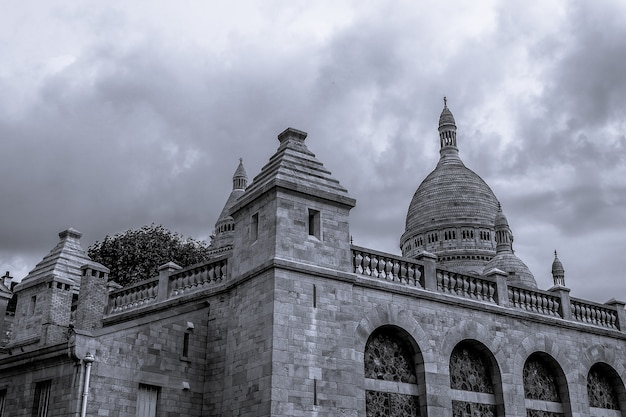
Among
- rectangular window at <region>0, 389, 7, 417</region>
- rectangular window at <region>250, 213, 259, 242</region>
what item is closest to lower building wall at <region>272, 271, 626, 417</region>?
rectangular window at <region>250, 213, 259, 242</region>

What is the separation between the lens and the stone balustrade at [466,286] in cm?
2262

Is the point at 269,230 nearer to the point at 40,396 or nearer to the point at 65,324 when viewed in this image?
the point at 40,396

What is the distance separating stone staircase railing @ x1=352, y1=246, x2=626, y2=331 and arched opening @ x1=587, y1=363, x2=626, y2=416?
5.37 ft

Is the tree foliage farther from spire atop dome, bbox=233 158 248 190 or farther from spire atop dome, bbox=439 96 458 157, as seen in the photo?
spire atop dome, bbox=439 96 458 157

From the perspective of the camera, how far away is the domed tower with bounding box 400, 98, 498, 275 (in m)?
55.8

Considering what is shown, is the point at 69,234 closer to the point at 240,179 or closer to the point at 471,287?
the point at 471,287

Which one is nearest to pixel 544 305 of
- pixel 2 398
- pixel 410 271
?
pixel 410 271

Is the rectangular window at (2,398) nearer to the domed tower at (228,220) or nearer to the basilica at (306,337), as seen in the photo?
the basilica at (306,337)

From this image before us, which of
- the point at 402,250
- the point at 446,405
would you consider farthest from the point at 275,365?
the point at 402,250

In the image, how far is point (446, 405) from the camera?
2091cm

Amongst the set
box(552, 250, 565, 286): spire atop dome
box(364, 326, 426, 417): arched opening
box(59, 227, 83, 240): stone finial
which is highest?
box(552, 250, 565, 286): spire atop dome

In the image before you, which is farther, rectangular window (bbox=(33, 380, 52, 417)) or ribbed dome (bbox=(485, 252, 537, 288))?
ribbed dome (bbox=(485, 252, 537, 288))

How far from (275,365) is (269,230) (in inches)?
144

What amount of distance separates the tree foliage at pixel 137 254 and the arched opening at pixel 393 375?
22.8 m
